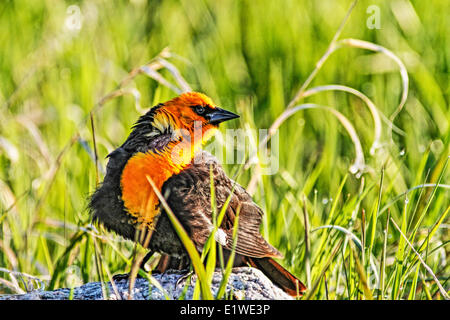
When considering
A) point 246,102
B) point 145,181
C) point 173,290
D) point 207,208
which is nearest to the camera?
point 145,181

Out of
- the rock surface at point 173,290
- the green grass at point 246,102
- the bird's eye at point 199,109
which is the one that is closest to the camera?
the rock surface at point 173,290

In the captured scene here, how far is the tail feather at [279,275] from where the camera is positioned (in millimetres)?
2482

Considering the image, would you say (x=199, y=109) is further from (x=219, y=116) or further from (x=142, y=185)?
(x=142, y=185)

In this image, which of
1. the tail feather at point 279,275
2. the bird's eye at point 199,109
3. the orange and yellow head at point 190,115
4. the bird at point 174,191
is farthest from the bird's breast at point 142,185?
the tail feather at point 279,275

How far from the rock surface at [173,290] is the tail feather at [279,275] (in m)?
0.07

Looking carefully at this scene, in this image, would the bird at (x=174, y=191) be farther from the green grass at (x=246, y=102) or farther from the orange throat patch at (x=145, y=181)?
the green grass at (x=246, y=102)

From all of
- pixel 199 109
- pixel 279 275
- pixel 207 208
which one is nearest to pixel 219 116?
pixel 199 109

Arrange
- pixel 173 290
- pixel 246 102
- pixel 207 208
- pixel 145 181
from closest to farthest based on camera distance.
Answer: pixel 145 181 < pixel 173 290 < pixel 207 208 < pixel 246 102

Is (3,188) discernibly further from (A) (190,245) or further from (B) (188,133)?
(A) (190,245)

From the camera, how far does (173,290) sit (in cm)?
244

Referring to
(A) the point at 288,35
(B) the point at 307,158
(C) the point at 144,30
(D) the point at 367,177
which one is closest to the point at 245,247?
(D) the point at 367,177

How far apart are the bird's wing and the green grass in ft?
0.99

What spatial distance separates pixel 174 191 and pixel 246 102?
1970 millimetres

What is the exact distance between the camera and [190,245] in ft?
6.70
